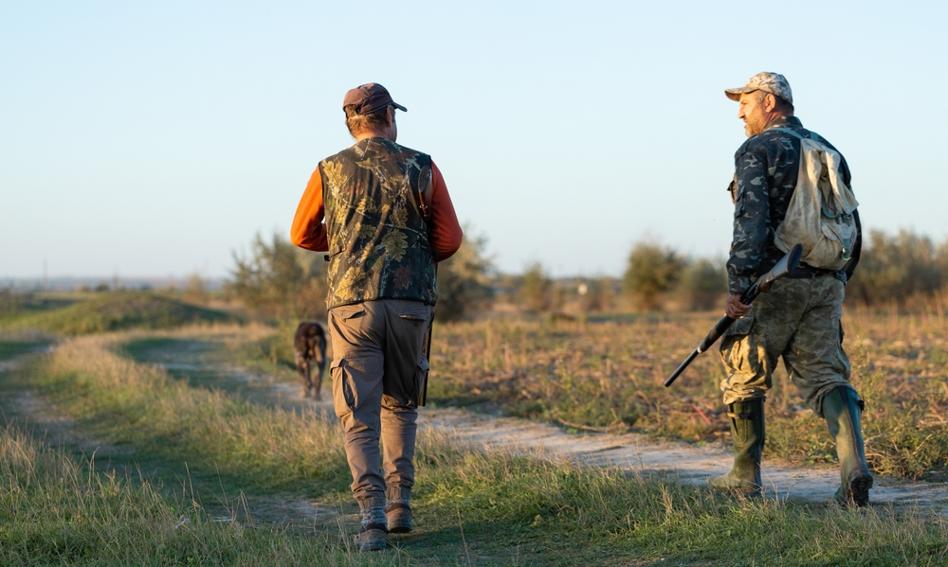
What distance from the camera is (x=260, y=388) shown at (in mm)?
16719

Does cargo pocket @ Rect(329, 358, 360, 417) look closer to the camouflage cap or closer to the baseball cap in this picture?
the baseball cap

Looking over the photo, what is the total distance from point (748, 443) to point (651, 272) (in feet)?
128

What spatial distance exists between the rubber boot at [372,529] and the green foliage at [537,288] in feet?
140

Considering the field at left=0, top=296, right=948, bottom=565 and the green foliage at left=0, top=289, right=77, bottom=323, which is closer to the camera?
the field at left=0, top=296, right=948, bottom=565

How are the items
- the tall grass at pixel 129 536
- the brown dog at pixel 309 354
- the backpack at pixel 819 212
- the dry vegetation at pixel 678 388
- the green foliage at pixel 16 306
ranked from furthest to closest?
the green foliage at pixel 16 306 < the brown dog at pixel 309 354 < the dry vegetation at pixel 678 388 < the backpack at pixel 819 212 < the tall grass at pixel 129 536

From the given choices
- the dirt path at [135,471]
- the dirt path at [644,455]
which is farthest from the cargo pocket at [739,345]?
the dirt path at [135,471]

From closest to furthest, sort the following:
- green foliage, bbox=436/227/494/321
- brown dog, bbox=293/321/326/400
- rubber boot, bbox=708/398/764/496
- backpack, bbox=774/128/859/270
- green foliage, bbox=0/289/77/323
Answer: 1. backpack, bbox=774/128/859/270
2. rubber boot, bbox=708/398/764/496
3. brown dog, bbox=293/321/326/400
4. green foliage, bbox=436/227/494/321
5. green foliage, bbox=0/289/77/323

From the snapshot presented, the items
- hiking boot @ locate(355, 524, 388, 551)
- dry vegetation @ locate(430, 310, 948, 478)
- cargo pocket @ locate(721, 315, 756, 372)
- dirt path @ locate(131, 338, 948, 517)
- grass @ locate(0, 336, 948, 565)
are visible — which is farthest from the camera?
dry vegetation @ locate(430, 310, 948, 478)

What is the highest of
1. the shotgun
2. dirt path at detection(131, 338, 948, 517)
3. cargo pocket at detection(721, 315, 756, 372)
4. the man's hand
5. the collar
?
the collar

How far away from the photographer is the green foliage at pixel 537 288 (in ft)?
159

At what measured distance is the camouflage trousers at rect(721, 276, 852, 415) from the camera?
19.9 ft

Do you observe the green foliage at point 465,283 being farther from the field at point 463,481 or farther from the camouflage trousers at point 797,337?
the camouflage trousers at point 797,337

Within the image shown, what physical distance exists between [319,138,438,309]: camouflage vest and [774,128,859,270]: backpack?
2.04 metres

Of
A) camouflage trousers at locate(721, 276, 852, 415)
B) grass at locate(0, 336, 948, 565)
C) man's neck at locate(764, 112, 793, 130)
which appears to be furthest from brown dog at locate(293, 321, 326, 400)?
man's neck at locate(764, 112, 793, 130)
